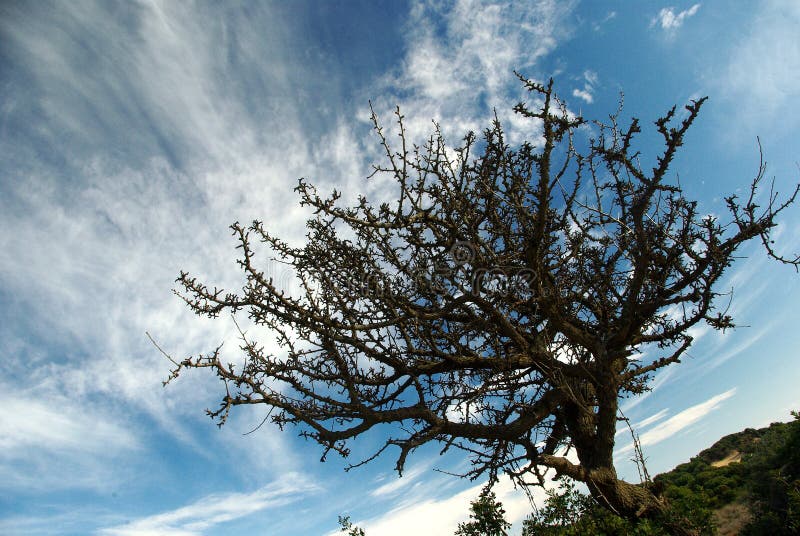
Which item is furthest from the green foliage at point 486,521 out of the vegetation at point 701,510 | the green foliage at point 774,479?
the green foliage at point 774,479

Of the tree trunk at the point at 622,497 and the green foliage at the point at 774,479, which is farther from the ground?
the tree trunk at the point at 622,497

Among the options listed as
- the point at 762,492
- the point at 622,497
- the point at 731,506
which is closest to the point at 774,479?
the point at 762,492

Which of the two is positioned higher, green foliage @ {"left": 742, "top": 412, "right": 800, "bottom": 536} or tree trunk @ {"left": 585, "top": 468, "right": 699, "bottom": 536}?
tree trunk @ {"left": 585, "top": 468, "right": 699, "bottom": 536}

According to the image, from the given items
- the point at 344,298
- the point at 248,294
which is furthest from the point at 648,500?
the point at 248,294

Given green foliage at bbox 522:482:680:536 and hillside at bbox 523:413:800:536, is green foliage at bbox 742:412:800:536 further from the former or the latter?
green foliage at bbox 522:482:680:536

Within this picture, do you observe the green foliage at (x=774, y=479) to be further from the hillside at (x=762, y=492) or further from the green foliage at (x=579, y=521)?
the green foliage at (x=579, y=521)

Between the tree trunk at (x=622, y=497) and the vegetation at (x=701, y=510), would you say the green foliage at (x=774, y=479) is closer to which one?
the vegetation at (x=701, y=510)

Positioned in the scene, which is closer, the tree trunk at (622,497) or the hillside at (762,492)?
the hillside at (762,492)

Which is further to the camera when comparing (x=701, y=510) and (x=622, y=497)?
(x=622, y=497)

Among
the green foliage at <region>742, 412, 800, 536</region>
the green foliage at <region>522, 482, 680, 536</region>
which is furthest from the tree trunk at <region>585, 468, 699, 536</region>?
the green foliage at <region>742, 412, 800, 536</region>

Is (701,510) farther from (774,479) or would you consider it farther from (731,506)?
(731,506)

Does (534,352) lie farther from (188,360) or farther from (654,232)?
(188,360)

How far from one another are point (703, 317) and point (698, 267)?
0.70m

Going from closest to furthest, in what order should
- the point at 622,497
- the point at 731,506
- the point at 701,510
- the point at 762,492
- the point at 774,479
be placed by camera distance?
the point at 701,510, the point at 622,497, the point at 774,479, the point at 762,492, the point at 731,506
